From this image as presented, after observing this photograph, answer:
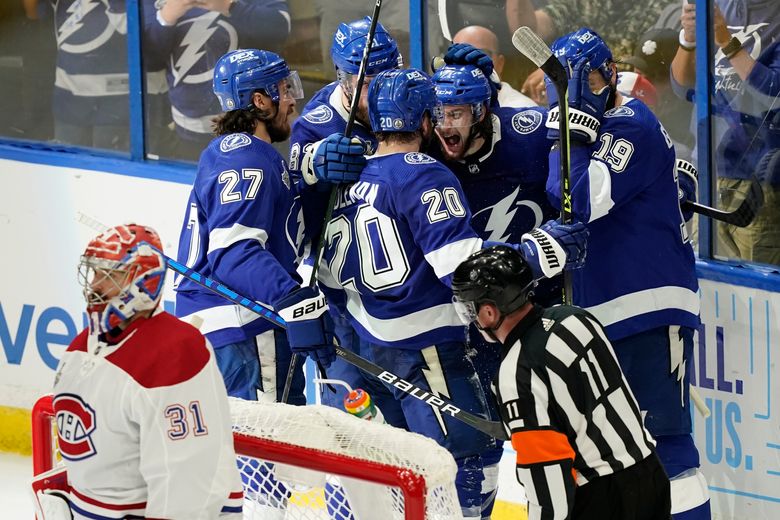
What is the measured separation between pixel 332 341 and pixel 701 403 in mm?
1073

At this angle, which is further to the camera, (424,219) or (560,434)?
(424,219)

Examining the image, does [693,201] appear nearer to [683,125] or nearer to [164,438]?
[683,125]

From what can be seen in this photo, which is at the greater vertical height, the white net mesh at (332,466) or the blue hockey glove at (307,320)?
the blue hockey glove at (307,320)

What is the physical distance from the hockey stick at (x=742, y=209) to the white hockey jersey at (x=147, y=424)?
1820 millimetres

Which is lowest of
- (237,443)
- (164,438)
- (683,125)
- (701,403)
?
(701,403)

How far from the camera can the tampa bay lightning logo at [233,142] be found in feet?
11.7

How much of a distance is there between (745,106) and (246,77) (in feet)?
4.50

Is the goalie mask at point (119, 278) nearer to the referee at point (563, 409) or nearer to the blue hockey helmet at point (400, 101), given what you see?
the referee at point (563, 409)

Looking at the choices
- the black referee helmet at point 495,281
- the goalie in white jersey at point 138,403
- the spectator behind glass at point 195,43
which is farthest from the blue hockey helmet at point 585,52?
the spectator behind glass at point 195,43

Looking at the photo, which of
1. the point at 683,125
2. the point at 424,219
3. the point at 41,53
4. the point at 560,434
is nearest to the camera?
the point at 560,434

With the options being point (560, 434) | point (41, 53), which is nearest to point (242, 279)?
point (560, 434)

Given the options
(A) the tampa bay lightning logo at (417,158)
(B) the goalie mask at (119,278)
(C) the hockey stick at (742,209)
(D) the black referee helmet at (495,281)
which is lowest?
(C) the hockey stick at (742,209)

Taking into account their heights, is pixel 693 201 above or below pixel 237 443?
above

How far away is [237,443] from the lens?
2840 millimetres
